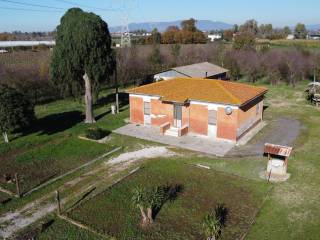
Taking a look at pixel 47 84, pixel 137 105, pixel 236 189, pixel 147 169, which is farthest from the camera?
pixel 47 84

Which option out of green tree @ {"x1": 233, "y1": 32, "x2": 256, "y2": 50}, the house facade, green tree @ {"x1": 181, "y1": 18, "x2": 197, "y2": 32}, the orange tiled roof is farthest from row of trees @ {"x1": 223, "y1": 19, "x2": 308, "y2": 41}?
the orange tiled roof

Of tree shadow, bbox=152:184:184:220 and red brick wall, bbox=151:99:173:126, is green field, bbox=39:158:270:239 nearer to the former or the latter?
tree shadow, bbox=152:184:184:220

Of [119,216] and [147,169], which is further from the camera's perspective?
[147,169]

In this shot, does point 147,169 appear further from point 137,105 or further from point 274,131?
point 274,131

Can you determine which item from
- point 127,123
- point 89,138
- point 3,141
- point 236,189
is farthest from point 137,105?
point 236,189

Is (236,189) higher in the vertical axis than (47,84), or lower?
lower

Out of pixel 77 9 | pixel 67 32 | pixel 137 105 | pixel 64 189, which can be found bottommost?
pixel 64 189

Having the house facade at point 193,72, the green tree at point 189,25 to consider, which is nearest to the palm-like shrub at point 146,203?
the house facade at point 193,72

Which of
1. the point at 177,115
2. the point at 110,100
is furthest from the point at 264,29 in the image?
the point at 177,115
